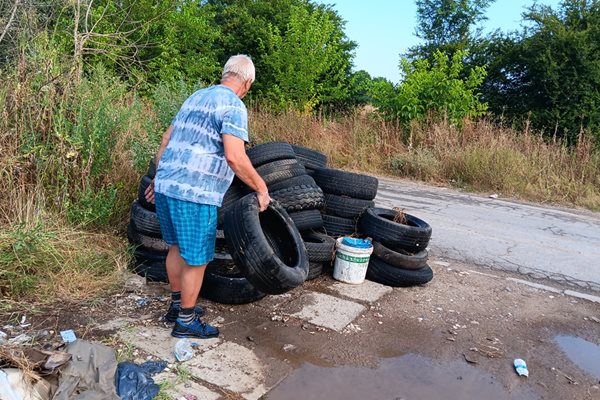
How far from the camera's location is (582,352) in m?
4.30

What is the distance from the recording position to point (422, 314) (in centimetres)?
476

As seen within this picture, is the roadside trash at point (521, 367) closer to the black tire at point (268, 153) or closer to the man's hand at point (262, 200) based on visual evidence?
the man's hand at point (262, 200)

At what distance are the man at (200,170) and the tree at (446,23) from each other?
17161 millimetres

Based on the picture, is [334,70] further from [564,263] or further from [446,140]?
[564,263]

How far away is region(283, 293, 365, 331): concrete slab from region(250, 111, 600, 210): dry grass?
8117mm

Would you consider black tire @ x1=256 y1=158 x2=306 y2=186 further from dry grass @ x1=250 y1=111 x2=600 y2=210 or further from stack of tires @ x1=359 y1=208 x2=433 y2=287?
dry grass @ x1=250 y1=111 x2=600 y2=210

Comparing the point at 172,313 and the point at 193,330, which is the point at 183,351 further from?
the point at 172,313

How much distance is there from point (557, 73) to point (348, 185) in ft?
39.2

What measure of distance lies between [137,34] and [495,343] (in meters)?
14.2

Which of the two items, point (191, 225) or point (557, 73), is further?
point (557, 73)

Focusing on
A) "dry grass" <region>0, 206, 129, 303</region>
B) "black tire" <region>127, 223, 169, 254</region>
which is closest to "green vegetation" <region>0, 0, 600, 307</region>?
"dry grass" <region>0, 206, 129, 303</region>

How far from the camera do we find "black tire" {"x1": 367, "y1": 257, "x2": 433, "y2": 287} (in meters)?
5.31

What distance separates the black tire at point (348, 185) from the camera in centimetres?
583

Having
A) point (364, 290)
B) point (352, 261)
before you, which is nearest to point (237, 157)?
point (352, 261)
